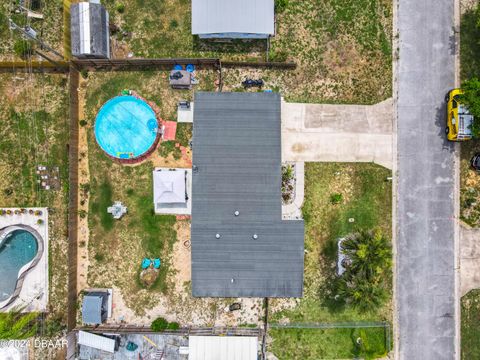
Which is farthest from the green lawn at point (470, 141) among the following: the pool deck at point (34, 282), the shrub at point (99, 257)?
the pool deck at point (34, 282)

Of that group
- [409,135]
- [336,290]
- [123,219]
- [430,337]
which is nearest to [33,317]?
[123,219]

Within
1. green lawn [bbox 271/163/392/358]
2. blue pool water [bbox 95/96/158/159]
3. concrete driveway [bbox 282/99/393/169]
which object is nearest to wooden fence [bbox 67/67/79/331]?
blue pool water [bbox 95/96/158/159]

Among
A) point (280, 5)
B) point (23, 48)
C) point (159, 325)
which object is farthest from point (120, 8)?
point (159, 325)

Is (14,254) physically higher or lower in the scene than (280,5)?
lower

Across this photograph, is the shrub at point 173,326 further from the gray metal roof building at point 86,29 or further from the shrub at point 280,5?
the shrub at point 280,5

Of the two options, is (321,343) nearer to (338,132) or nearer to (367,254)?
(367,254)

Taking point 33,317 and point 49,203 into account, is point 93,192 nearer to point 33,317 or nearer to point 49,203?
point 49,203

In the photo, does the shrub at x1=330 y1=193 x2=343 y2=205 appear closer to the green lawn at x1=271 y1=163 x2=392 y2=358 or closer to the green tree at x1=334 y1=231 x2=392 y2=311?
the green lawn at x1=271 y1=163 x2=392 y2=358
